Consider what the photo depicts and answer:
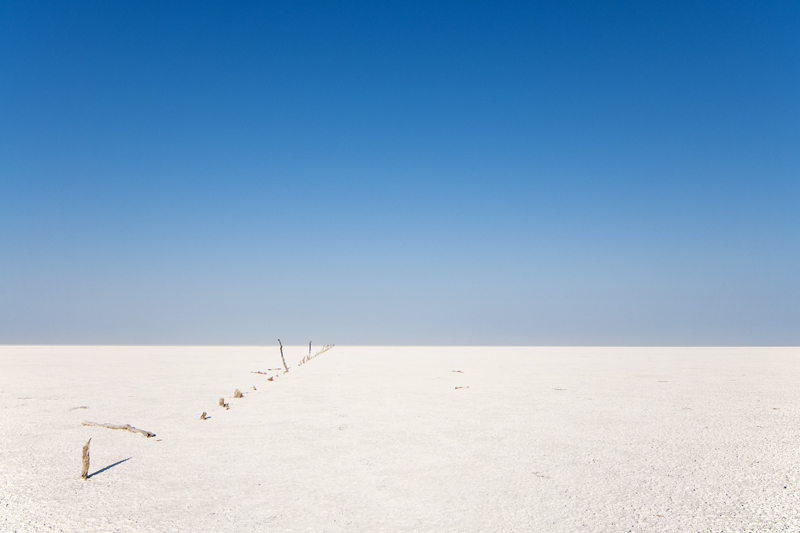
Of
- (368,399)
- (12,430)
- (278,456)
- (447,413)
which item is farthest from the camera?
(368,399)

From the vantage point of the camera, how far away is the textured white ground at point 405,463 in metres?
4.52

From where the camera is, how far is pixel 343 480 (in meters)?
5.54

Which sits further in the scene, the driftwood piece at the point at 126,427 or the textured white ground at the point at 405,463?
the driftwood piece at the point at 126,427

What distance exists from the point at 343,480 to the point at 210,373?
1313 centimetres

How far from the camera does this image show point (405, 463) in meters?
6.14

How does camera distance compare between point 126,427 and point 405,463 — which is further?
point 126,427

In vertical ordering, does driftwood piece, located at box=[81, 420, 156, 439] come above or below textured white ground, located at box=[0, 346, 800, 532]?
above

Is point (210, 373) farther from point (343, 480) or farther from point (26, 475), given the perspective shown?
point (343, 480)

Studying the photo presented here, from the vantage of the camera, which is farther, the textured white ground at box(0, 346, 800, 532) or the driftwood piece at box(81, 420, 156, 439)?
the driftwood piece at box(81, 420, 156, 439)

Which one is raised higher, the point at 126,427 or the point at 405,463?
the point at 126,427

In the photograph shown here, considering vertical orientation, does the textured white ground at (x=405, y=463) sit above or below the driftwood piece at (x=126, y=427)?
below

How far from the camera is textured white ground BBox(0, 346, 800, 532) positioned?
14.8ft

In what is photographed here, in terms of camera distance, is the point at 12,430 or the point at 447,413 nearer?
the point at 12,430

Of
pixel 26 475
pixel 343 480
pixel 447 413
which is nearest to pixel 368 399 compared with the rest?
pixel 447 413
